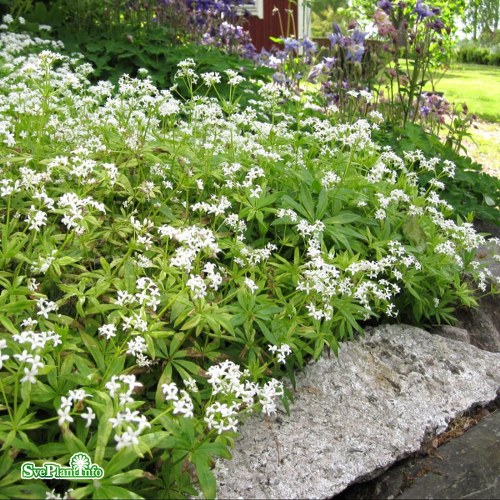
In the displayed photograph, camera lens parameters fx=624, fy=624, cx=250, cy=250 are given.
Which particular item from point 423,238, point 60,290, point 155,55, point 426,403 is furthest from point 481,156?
point 60,290

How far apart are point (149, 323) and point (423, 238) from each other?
1884mm

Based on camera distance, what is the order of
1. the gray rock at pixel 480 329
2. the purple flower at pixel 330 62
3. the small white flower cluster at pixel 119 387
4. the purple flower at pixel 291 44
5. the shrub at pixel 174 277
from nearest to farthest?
the small white flower cluster at pixel 119 387, the shrub at pixel 174 277, the gray rock at pixel 480 329, the purple flower at pixel 330 62, the purple flower at pixel 291 44

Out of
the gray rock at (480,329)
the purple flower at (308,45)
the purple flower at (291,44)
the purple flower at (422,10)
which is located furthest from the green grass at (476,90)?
the gray rock at (480,329)

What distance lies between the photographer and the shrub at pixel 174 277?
2098 millimetres

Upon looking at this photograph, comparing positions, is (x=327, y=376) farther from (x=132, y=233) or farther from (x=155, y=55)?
(x=155, y=55)

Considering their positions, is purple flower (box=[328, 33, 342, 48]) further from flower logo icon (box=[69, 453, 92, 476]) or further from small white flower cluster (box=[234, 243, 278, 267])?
flower logo icon (box=[69, 453, 92, 476])

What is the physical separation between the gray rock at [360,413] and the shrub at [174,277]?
5.8 inches

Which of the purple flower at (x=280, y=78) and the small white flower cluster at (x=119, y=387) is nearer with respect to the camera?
the small white flower cluster at (x=119, y=387)

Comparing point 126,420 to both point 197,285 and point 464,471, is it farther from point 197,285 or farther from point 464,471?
point 464,471

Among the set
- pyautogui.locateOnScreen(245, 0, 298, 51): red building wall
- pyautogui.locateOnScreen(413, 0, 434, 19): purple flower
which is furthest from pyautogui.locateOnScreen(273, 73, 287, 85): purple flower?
pyautogui.locateOnScreen(245, 0, 298, 51): red building wall

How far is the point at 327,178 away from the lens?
3.50m

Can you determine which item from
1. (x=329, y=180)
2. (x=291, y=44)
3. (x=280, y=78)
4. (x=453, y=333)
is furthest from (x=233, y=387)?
(x=291, y=44)

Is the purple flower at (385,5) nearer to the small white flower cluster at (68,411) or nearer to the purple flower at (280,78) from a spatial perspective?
the purple flower at (280,78)

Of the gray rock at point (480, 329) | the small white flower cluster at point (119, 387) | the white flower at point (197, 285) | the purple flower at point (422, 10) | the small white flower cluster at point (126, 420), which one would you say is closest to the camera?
the small white flower cluster at point (126, 420)
